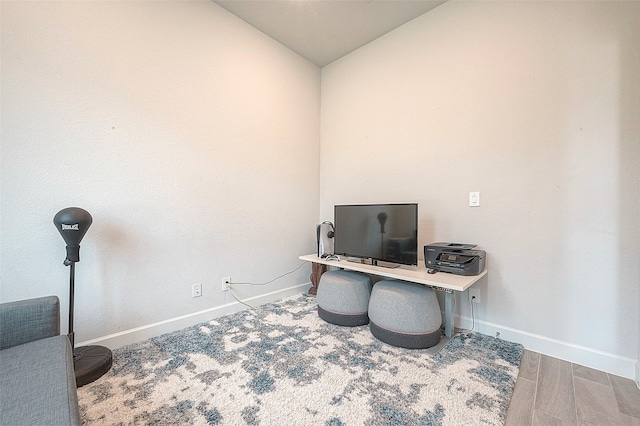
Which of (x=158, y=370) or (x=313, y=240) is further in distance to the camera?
(x=313, y=240)

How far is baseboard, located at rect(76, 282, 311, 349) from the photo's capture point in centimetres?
181

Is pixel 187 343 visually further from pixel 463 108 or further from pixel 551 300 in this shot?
pixel 463 108

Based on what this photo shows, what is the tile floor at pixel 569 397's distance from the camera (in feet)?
4.11

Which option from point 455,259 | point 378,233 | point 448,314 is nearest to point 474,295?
point 448,314

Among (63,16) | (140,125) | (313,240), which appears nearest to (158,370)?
(140,125)

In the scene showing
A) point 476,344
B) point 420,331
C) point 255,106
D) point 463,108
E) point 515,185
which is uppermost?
point 255,106

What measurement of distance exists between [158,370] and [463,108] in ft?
9.59

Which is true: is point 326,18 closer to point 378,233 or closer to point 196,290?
point 378,233

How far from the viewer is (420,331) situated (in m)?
1.81

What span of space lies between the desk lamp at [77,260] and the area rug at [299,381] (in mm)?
60

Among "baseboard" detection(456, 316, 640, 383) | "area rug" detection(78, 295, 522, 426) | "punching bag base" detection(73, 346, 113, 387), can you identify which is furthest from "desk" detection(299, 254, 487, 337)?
"punching bag base" detection(73, 346, 113, 387)

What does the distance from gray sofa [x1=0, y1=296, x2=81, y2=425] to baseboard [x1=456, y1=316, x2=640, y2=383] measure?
246cm

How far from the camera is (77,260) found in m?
1.53

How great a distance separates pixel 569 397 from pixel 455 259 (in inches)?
35.4
